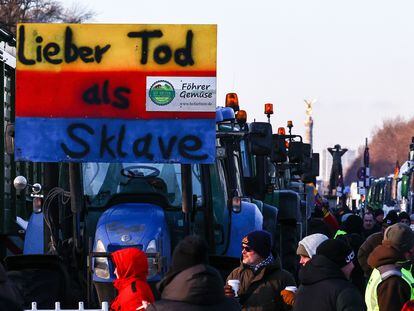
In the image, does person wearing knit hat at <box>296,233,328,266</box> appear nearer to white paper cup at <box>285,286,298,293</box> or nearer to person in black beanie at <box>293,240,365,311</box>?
white paper cup at <box>285,286,298,293</box>

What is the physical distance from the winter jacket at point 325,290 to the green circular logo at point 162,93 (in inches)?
138

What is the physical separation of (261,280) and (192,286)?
302 centimetres

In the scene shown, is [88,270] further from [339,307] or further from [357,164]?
[357,164]

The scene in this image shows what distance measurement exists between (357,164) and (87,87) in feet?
605

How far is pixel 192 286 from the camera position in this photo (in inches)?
283

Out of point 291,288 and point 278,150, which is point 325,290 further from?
point 278,150

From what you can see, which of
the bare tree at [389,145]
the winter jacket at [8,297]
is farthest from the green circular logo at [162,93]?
the bare tree at [389,145]

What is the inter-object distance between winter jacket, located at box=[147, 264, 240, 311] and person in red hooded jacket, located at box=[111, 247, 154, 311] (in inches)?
43.9

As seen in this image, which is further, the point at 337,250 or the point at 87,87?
the point at 87,87

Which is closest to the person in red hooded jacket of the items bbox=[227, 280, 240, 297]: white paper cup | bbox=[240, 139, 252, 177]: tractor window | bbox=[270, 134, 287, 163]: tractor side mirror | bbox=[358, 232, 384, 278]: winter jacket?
bbox=[227, 280, 240, 297]: white paper cup

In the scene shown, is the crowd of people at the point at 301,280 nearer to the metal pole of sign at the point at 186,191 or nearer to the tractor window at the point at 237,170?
the metal pole of sign at the point at 186,191

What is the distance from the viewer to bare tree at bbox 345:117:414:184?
16975 centimetres

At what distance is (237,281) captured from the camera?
32.5 feet

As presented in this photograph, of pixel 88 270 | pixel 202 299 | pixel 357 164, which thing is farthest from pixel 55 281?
pixel 357 164
